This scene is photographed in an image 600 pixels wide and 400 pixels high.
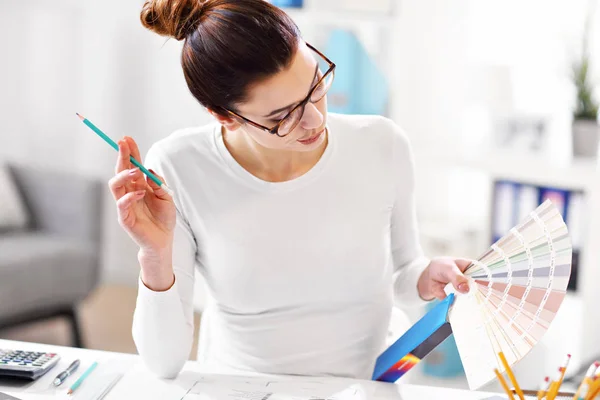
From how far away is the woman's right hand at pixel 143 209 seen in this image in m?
1.01

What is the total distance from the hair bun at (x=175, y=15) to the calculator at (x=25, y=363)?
0.51 m

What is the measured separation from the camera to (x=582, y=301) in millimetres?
2395


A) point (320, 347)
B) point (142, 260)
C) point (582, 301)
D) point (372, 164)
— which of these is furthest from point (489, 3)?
point (142, 260)

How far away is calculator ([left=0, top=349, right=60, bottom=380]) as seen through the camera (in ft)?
3.48

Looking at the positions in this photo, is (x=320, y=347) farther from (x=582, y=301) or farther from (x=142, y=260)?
(x=582, y=301)

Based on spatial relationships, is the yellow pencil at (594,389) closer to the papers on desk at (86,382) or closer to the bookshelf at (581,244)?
the papers on desk at (86,382)

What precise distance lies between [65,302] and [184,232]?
68.1 inches

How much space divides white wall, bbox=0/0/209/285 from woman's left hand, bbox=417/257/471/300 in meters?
2.21

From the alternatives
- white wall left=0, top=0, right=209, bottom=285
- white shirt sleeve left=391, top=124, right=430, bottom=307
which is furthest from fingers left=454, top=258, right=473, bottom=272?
white wall left=0, top=0, right=209, bottom=285

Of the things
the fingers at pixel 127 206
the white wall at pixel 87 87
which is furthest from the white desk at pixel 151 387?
the white wall at pixel 87 87

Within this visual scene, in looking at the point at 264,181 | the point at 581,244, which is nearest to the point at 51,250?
the point at 264,181

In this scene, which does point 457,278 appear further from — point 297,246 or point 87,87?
point 87,87

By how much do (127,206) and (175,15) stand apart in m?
0.31

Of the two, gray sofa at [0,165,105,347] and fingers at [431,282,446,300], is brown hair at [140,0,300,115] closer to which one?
fingers at [431,282,446,300]
